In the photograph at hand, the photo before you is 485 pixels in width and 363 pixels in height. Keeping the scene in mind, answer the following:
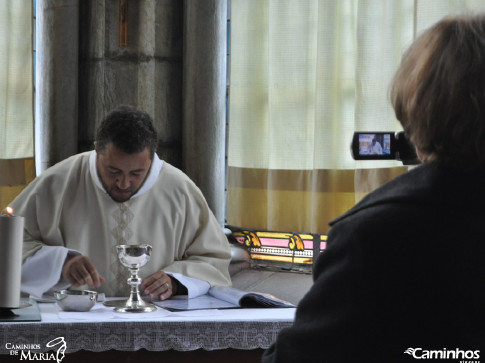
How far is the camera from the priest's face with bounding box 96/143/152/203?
3195 millimetres

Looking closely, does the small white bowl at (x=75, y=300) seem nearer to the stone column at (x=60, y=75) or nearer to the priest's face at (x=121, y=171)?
the priest's face at (x=121, y=171)

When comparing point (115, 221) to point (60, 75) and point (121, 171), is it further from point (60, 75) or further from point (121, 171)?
point (60, 75)

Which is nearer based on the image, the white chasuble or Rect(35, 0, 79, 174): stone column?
the white chasuble

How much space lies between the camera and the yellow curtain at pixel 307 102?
402 centimetres

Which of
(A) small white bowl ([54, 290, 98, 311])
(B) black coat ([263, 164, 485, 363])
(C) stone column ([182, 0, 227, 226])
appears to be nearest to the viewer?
(B) black coat ([263, 164, 485, 363])

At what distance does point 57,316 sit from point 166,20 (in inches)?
102

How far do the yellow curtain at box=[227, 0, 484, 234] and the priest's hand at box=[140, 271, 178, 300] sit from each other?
5.07ft

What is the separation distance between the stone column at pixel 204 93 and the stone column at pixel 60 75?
2.21ft

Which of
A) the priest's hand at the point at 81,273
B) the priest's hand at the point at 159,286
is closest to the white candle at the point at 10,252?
the priest's hand at the point at 81,273

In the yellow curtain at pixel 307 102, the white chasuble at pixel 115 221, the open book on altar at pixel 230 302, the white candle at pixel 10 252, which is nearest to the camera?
the white candle at pixel 10 252

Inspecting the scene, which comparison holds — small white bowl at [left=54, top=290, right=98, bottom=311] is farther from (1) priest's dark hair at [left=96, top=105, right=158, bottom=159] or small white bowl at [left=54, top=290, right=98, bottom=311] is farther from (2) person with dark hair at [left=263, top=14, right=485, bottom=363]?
(2) person with dark hair at [left=263, top=14, right=485, bottom=363]

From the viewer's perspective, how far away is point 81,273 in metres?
2.77

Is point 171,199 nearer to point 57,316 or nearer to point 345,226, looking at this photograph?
point 57,316

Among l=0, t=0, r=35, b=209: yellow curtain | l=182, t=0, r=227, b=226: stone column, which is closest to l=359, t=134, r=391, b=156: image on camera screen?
l=182, t=0, r=227, b=226: stone column
